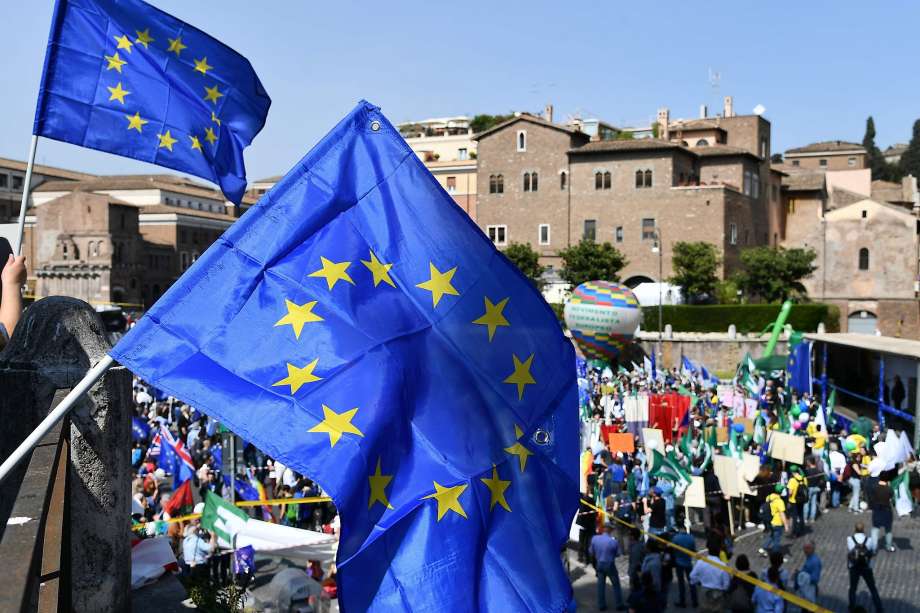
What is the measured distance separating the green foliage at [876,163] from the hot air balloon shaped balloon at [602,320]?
285 ft

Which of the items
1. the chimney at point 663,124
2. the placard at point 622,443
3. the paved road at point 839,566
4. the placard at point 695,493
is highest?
the chimney at point 663,124

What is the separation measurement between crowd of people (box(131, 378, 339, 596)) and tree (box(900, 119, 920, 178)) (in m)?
110

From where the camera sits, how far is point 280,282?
4.25 meters

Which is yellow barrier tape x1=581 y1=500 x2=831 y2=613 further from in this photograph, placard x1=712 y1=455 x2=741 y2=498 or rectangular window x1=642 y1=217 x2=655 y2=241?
rectangular window x1=642 y1=217 x2=655 y2=241

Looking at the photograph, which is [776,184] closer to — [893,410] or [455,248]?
[893,410]

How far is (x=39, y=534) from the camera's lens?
128 inches

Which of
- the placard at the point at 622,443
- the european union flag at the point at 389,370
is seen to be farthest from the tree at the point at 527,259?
the european union flag at the point at 389,370

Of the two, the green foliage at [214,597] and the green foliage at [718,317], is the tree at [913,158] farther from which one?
the green foliage at [214,597]

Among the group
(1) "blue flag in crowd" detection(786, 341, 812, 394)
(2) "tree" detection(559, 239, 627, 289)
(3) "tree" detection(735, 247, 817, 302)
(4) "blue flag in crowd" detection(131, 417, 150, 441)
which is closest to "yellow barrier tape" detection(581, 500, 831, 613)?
(4) "blue flag in crowd" detection(131, 417, 150, 441)

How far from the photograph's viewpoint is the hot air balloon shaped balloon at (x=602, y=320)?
3866 cm

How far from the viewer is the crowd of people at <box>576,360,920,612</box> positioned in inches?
460

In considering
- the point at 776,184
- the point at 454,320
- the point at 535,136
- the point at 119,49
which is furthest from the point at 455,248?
the point at 776,184

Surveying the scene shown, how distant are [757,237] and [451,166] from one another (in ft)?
79.3

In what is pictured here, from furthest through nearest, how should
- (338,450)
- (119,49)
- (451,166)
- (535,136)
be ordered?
(451,166) → (535,136) → (119,49) → (338,450)
